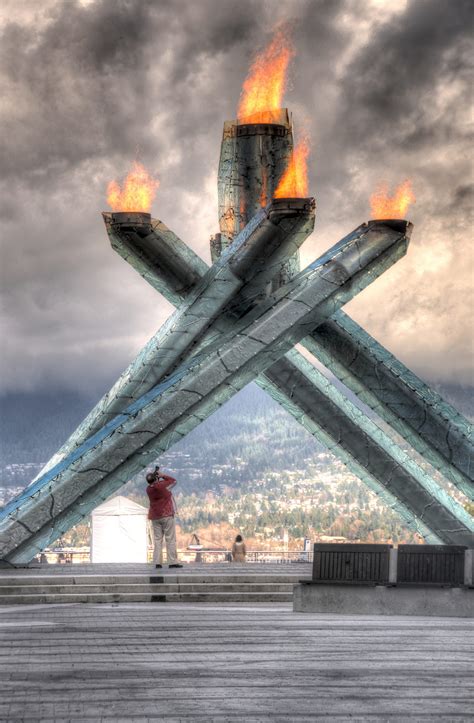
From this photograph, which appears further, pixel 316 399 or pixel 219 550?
pixel 219 550

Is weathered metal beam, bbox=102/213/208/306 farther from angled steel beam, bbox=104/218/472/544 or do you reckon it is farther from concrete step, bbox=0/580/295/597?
concrete step, bbox=0/580/295/597

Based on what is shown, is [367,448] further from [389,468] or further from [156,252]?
[156,252]

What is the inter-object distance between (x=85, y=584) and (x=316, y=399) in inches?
283

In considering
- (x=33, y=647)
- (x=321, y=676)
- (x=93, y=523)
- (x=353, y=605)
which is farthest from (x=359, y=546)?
(x=93, y=523)

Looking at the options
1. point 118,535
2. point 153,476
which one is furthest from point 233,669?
point 118,535

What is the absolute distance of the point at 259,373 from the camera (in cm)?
2041

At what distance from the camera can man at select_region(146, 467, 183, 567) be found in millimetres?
19047

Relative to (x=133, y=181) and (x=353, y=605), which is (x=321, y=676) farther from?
(x=133, y=181)

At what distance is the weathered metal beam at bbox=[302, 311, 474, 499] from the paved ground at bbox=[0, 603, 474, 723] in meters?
8.20

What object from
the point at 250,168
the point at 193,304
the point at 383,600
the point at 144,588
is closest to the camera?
the point at 383,600

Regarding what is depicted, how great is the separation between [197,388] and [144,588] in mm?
3567

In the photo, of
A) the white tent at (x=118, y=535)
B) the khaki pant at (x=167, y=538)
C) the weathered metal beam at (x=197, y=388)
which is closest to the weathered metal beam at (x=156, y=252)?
the weathered metal beam at (x=197, y=388)

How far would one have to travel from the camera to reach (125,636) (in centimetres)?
1132

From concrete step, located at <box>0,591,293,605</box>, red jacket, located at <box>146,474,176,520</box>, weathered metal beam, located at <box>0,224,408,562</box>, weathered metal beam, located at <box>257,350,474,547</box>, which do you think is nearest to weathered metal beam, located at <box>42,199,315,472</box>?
weathered metal beam, located at <box>0,224,408,562</box>
